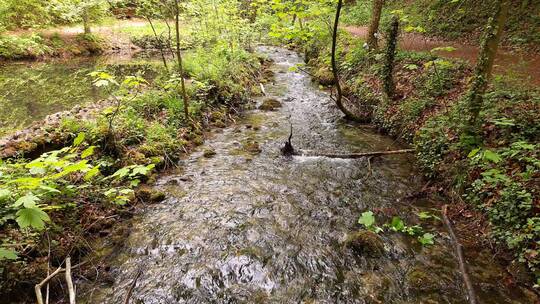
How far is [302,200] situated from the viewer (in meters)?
Result: 6.09

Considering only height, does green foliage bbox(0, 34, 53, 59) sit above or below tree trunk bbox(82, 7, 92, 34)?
below

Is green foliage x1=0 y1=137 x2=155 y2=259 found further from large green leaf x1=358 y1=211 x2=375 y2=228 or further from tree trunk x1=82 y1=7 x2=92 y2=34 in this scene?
tree trunk x1=82 y1=7 x2=92 y2=34

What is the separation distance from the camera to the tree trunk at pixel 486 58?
5.21 metres

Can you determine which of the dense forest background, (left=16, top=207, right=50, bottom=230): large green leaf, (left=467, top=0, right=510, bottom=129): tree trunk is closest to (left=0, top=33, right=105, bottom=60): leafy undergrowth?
the dense forest background

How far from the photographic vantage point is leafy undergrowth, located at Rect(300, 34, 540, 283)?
14.6ft

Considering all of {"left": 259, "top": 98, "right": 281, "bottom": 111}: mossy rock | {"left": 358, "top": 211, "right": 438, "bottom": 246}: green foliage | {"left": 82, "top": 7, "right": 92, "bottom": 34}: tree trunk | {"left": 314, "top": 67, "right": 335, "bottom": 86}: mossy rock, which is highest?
{"left": 82, "top": 7, "right": 92, "bottom": 34}: tree trunk

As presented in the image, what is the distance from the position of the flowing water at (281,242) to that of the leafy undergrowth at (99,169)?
23.3 inches

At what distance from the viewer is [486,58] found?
5.52 meters

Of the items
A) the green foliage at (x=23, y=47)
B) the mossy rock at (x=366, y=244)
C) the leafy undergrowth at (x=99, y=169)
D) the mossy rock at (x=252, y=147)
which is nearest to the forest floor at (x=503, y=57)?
the mossy rock at (x=366, y=244)

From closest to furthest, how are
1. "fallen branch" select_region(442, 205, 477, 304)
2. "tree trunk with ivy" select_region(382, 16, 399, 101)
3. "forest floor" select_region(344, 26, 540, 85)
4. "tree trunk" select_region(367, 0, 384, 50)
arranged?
"fallen branch" select_region(442, 205, 477, 304) → "forest floor" select_region(344, 26, 540, 85) → "tree trunk with ivy" select_region(382, 16, 399, 101) → "tree trunk" select_region(367, 0, 384, 50)

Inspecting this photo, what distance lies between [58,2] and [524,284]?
2611 cm

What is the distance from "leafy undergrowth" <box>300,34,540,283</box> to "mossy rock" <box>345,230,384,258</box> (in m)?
1.77

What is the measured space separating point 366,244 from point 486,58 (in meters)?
4.15

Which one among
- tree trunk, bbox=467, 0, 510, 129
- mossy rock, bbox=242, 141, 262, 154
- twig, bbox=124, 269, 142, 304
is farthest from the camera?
mossy rock, bbox=242, 141, 262, 154
